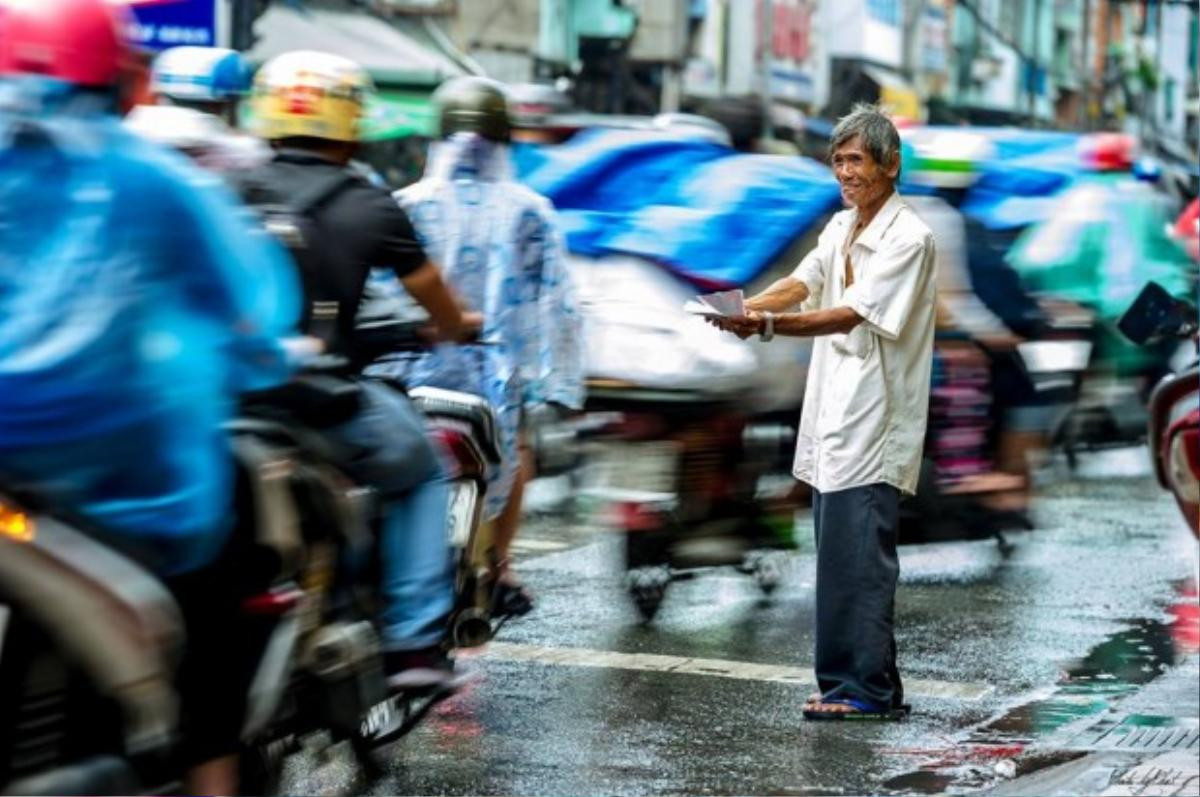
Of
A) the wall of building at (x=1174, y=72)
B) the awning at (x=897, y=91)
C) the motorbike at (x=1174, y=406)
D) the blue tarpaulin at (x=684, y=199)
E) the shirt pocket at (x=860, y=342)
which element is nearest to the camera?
the shirt pocket at (x=860, y=342)

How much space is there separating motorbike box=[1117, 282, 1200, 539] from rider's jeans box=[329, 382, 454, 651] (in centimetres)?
283

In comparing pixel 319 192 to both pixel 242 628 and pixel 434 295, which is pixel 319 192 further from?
pixel 242 628

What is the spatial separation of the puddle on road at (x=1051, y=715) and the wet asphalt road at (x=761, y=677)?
0.02 metres

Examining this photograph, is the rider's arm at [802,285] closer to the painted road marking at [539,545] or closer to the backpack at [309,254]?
the backpack at [309,254]

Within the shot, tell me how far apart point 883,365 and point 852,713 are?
1.04 meters

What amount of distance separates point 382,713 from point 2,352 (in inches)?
101

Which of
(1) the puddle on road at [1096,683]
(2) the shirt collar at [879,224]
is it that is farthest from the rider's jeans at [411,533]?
(1) the puddle on road at [1096,683]

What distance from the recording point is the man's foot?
6324 mm

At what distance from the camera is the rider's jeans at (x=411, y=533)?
618cm

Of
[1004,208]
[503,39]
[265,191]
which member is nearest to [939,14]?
[503,39]

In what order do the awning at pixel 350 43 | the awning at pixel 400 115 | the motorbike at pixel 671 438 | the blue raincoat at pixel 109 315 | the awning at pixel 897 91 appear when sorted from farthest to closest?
the awning at pixel 897 91 < the awning at pixel 350 43 < the awning at pixel 400 115 < the motorbike at pixel 671 438 < the blue raincoat at pixel 109 315

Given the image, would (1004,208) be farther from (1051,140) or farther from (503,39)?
(503,39)

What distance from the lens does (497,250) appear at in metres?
8.37

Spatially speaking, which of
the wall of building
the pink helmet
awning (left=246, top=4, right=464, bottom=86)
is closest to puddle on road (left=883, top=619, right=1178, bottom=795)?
the pink helmet
